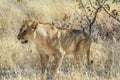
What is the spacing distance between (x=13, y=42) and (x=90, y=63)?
1521mm

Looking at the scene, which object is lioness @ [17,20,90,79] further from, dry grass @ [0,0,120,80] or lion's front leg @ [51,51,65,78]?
dry grass @ [0,0,120,80]

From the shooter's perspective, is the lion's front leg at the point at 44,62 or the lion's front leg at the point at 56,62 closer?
the lion's front leg at the point at 56,62

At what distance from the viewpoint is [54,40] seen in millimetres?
6215

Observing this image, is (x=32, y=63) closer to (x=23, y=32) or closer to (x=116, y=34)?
(x=23, y=32)

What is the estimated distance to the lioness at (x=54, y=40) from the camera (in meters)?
5.97

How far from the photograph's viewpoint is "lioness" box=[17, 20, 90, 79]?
5.97 meters

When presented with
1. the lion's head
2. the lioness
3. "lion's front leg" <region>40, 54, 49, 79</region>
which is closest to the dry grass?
"lion's front leg" <region>40, 54, 49, 79</region>

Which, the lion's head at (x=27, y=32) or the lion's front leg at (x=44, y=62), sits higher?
the lion's head at (x=27, y=32)

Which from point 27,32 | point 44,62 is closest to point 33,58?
point 44,62

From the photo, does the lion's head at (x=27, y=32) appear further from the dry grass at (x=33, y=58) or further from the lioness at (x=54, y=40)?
the dry grass at (x=33, y=58)

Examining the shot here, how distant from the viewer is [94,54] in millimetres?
7258

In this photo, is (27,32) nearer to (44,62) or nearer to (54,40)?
(54,40)

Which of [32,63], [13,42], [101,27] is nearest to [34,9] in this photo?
[101,27]

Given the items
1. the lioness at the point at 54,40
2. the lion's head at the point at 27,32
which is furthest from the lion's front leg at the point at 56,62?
the lion's head at the point at 27,32
